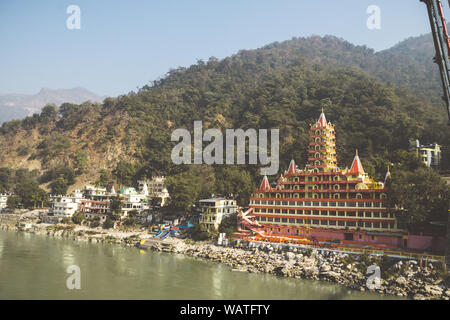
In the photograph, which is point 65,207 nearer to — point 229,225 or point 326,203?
point 229,225

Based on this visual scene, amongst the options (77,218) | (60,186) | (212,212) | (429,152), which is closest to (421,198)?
(212,212)

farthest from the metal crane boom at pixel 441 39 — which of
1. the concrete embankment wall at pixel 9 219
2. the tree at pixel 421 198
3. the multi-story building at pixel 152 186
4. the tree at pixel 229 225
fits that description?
the concrete embankment wall at pixel 9 219

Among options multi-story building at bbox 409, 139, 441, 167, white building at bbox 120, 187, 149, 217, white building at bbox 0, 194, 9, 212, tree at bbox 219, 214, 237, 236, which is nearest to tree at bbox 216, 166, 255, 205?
tree at bbox 219, 214, 237, 236

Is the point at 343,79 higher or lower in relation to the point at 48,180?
higher

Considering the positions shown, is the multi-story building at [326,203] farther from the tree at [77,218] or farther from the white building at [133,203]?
the tree at [77,218]

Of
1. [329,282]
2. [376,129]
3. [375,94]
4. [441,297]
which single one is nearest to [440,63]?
[441,297]

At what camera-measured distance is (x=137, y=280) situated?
29156 mm

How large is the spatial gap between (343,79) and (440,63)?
78051mm

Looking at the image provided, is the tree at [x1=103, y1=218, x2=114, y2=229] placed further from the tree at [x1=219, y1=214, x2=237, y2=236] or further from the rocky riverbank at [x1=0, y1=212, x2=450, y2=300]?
the tree at [x1=219, y1=214, x2=237, y2=236]

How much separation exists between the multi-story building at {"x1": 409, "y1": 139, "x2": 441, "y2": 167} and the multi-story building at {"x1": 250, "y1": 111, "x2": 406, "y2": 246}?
2526 cm

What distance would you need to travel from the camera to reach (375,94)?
79.8 meters

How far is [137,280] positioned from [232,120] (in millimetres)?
77155
